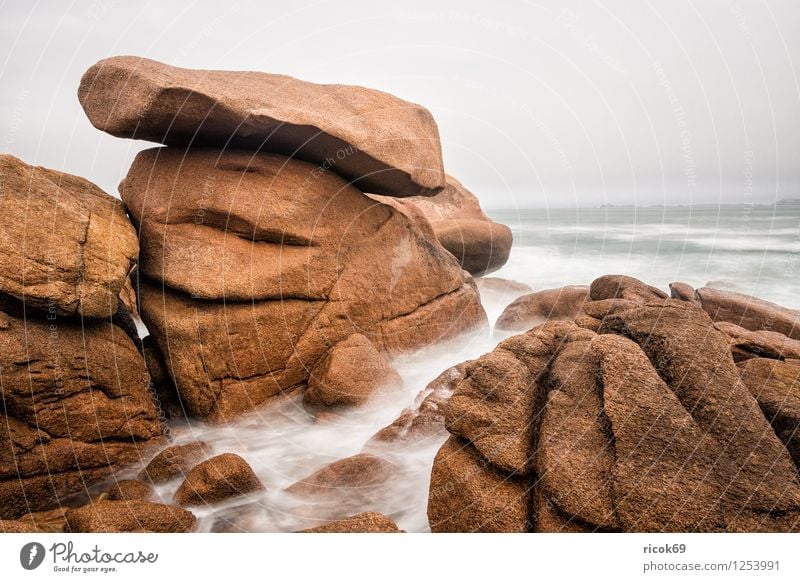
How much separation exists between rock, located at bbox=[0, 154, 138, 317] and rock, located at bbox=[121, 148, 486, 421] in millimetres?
856

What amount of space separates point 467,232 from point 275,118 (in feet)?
32.4

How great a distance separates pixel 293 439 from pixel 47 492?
254cm

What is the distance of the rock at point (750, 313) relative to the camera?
787 centimetres

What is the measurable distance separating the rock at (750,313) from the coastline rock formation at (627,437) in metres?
3.98

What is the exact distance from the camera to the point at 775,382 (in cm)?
427

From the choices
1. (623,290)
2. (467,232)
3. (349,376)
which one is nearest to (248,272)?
(349,376)

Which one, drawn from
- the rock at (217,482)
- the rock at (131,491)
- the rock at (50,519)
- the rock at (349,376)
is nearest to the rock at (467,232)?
the rock at (349,376)

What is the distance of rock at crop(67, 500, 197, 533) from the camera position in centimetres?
422

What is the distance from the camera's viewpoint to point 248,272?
7.27 metres

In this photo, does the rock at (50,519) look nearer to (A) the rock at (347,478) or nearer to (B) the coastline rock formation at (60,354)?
(B) the coastline rock formation at (60,354)

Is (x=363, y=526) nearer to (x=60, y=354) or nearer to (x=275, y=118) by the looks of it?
(x=60, y=354)

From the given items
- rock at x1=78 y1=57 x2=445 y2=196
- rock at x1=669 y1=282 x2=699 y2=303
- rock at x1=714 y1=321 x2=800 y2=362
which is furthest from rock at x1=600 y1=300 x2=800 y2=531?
rock at x1=669 y1=282 x2=699 y2=303
